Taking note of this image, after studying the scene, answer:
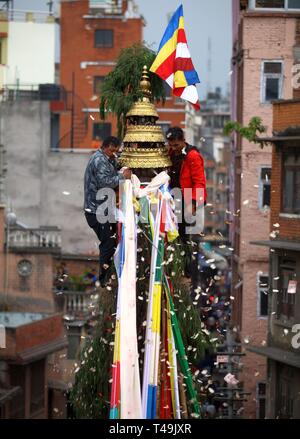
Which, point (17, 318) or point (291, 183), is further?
point (17, 318)

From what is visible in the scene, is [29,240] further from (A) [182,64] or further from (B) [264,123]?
(A) [182,64]

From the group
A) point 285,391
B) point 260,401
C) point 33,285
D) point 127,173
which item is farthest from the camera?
point 33,285

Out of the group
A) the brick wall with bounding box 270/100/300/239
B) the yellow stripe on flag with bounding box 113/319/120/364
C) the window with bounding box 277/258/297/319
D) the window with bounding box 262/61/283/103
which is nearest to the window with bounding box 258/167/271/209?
the window with bounding box 262/61/283/103

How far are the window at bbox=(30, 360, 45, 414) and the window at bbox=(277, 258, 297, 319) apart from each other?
731 centimetres

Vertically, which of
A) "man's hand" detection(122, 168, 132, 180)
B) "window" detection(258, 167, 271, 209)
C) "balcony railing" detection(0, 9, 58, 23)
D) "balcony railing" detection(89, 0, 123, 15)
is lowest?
"window" detection(258, 167, 271, 209)

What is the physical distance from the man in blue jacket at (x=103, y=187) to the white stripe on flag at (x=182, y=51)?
117cm

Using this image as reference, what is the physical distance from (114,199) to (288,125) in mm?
15123

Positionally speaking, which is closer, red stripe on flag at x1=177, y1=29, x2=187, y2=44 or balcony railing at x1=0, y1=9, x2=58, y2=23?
red stripe on flag at x1=177, y1=29, x2=187, y2=44

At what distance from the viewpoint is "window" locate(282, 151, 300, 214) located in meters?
29.9

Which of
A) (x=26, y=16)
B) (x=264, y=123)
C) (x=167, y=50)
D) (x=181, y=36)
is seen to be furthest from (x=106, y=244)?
(x=26, y=16)

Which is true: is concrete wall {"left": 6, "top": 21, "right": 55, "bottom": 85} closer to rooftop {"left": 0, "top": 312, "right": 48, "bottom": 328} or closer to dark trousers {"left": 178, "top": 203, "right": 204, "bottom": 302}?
rooftop {"left": 0, "top": 312, "right": 48, "bottom": 328}

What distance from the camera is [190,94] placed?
51.4 feet

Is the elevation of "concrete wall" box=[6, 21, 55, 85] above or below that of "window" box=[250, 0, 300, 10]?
below

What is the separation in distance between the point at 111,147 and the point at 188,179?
36.5 inches
